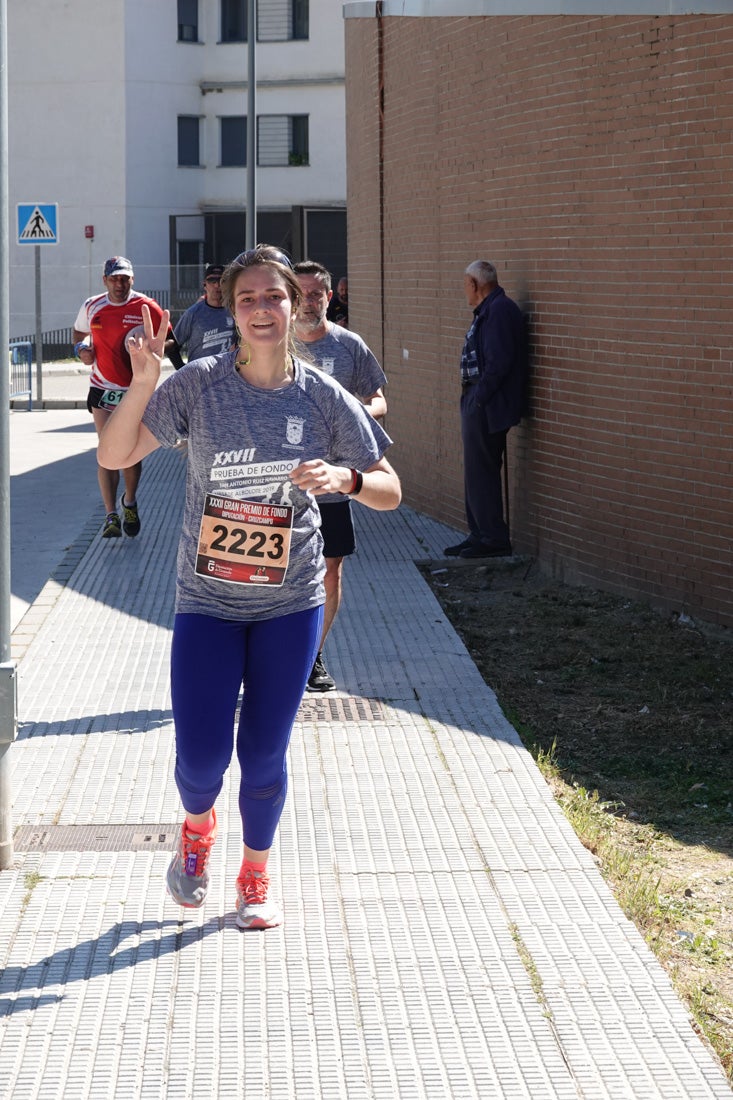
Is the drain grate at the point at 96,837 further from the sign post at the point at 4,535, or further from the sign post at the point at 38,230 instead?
the sign post at the point at 38,230

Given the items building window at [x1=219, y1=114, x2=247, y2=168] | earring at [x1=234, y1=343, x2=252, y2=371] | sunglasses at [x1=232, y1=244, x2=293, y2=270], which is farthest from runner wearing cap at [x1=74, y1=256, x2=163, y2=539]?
building window at [x1=219, y1=114, x2=247, y2=168]

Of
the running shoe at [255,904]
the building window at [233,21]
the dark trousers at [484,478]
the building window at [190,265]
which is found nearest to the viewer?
the running shoe at [255,904]

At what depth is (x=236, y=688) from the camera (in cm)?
443

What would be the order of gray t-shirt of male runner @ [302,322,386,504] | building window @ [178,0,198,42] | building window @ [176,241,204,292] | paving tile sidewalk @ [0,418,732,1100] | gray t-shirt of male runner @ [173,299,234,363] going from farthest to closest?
building window @ [178,0,198,42] → building window @ [176,241,204,292] → gray t-shirt of male runner @ [173,299,234,363] → gray t-shirt of male runner @ [302,322,386,504] → paving tile sidewalk @ [0,418,732,1100]

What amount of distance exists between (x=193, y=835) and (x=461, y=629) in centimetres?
438

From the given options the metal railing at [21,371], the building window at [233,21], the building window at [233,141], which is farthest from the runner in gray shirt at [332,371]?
the building window at [233,21]

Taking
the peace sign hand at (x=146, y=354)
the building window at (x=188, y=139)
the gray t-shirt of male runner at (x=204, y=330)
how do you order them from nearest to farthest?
the peace sign hand at (x=146, y=354), the gray t-shirt of male runner at (x=204, y=330), the building window at (x=188, y=139)

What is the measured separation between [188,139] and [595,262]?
40148 millimetres

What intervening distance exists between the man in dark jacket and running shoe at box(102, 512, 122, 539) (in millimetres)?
2571

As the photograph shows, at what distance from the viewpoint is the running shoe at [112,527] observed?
11.6m

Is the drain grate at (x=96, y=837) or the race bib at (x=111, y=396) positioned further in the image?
the race bib at (x=111, y=396)

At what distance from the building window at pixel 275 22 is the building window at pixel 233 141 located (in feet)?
7.88

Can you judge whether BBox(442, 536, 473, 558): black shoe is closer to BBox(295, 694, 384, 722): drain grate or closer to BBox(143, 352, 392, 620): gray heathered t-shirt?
BBox(295, 694, 384, 722): drain grate

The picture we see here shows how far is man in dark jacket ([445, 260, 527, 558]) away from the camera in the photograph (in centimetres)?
1033
